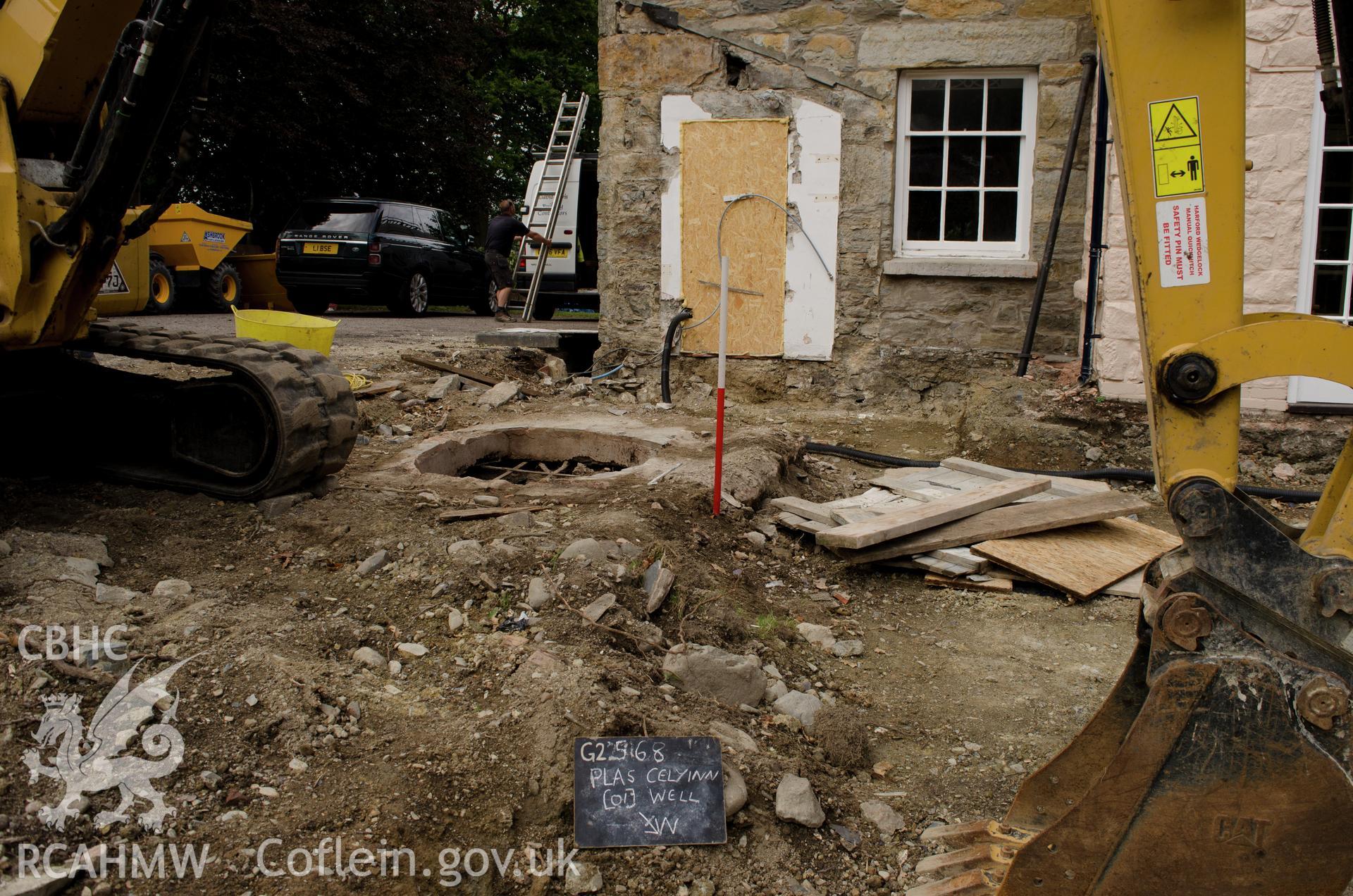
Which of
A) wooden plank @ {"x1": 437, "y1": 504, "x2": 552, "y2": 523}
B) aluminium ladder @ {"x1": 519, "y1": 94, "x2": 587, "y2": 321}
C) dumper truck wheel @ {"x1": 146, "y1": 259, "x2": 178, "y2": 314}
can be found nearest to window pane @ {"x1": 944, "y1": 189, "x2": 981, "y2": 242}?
wooden plank @ {"x1": 437, "y1": 504, "x2": 552, "y2": 523}

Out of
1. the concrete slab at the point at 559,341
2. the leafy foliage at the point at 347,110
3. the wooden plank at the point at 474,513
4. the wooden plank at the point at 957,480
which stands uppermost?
the leafy foliage at the point at 347,110

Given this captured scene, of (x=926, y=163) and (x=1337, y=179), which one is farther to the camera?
(x=926, y=163)

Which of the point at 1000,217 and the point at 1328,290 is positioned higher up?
the point at 1000,217

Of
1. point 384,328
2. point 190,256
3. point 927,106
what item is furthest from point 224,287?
point 927,106

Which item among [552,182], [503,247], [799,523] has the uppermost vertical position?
[552,182]

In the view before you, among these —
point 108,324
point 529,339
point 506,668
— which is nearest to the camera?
point 506,668

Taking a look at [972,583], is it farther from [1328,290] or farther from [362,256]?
[362,256]

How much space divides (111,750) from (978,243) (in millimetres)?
7422

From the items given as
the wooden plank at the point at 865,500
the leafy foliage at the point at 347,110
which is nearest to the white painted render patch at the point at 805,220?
the wooden plank at the point at 865,500

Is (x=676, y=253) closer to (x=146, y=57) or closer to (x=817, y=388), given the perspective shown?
(x=817, y=388)

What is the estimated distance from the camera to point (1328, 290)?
6824 millimetres

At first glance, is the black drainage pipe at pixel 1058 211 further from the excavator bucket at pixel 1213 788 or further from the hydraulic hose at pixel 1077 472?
the excavator bucket at pixel 1213 788

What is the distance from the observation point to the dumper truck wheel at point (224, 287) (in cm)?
1527

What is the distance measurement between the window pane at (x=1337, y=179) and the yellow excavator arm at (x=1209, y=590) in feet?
17.5
